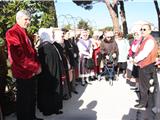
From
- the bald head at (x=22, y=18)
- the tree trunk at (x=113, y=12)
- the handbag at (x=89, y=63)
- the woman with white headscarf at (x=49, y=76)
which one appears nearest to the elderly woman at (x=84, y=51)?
the handbag at (x=89, y=63)

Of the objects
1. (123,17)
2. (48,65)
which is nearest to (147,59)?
(48,65)

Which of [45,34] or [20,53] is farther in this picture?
[45,34]

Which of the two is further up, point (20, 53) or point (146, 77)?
point (20, 53)

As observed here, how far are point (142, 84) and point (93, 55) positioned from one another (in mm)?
5344

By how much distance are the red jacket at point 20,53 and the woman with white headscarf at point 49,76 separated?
0.96m

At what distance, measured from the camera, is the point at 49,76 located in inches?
312

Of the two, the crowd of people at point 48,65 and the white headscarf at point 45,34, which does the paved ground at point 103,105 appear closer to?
the crowd of people at point 48,65

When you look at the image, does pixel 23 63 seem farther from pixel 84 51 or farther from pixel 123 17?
pixel 123 17

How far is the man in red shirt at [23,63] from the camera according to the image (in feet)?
21.3

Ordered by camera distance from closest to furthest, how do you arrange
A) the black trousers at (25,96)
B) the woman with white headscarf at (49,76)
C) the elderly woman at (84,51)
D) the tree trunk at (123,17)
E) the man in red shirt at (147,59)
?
1. the black trousers at (25,96)
2. the man in red shirt at (147,59)
3. the woman with white headscarf at (49,76)
4. the elderly woman at (84,51)
5. the tree trunk at (123,17)

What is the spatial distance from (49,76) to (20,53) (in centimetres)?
149

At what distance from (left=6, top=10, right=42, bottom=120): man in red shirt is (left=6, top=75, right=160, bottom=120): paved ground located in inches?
33.5

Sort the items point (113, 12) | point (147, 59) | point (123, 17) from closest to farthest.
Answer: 1. point (147, 59)
2. point (113, 12)
3. point (123, 17)

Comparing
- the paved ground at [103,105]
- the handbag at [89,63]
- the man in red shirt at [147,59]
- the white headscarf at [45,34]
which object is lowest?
the paved ground at [103,105]
